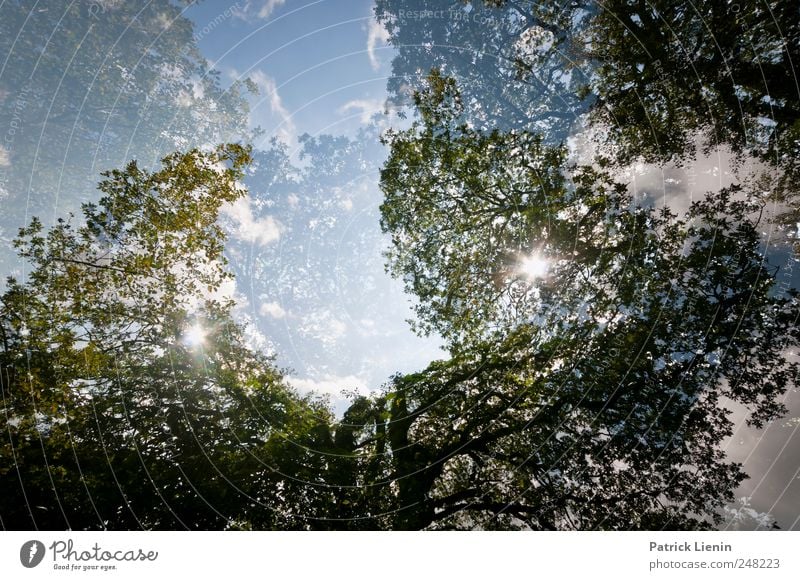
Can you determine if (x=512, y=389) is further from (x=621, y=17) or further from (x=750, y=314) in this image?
(x=621, y=17)

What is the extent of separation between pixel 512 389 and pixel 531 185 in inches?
333

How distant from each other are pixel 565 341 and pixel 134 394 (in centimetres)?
1633

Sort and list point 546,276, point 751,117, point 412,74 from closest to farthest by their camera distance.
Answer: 1. point 751,117
2. point 546,276
3. point 412,74

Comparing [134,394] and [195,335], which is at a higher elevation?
[195,335]

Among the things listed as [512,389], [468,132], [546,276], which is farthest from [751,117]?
[512,389]

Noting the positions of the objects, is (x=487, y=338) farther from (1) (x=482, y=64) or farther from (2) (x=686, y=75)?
(1) (x=482, y=64)

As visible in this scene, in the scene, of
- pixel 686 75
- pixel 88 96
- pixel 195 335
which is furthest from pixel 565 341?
pixel 88 96

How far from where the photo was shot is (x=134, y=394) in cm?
1177

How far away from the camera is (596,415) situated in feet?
36.5

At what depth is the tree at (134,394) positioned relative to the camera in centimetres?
909

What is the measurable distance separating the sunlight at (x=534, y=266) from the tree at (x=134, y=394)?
1132 cm

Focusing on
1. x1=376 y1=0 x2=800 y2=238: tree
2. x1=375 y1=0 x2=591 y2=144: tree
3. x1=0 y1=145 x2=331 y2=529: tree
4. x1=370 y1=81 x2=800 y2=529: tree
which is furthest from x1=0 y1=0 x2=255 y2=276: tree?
x1=376 y1=0 x2=800 y2=238: tree
